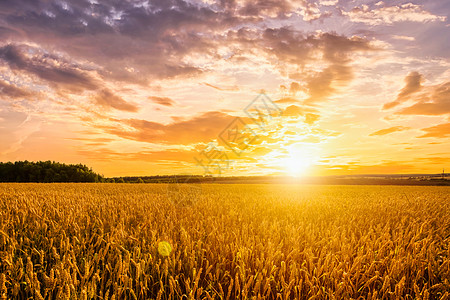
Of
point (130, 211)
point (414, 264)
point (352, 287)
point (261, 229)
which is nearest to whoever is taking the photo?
point (352, 287)

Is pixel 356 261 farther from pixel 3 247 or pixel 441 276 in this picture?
pixel 3 247

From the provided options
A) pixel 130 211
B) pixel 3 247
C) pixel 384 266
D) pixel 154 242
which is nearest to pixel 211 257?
pixel 154 242

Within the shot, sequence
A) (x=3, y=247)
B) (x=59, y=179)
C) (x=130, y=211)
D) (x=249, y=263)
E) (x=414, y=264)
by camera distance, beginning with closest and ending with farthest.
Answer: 1. (x=249, y=263)
2. (x=414, y=264)
3. (x=3, y=247)
4. (x=130, y=211)
5. (x=59, y=179)

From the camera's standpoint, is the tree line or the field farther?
the tree line

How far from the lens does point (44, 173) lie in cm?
6059

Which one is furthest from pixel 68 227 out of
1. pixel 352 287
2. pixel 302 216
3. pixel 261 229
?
pixel 302 216

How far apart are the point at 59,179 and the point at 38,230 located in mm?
63277

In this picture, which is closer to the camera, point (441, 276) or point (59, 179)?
point (441, 276)

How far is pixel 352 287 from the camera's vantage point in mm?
2617

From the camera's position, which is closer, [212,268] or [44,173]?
[212,268]

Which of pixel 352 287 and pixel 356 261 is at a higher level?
pixel 356 261

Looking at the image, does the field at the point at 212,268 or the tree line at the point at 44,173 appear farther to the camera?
the tree line at the point at 44,173

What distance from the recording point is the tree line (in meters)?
59.5

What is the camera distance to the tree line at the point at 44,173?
59481 mm
